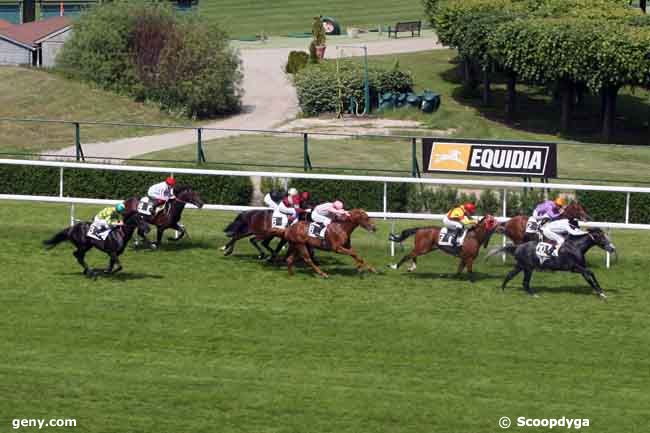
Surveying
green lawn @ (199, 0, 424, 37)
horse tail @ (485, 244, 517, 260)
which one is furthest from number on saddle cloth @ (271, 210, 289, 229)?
green lawn @ (199, 0, 424, 37)

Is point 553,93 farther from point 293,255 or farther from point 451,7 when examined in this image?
point 293,255

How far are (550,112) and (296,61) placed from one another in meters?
9.53

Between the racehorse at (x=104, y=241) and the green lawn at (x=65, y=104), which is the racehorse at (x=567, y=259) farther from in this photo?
the green lawn at (x=65, y=104)

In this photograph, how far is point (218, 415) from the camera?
1308 centimetres

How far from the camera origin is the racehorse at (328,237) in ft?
60.8

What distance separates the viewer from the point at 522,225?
19.3 metres

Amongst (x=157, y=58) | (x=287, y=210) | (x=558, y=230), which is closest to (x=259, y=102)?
(x=157, y=58)

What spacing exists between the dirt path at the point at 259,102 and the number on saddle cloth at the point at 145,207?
40.3 ft

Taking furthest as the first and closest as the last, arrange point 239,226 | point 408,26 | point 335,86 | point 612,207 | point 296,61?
point 408,26 < point 296,61 < point 335,86 < point 612,207 < point 239,226

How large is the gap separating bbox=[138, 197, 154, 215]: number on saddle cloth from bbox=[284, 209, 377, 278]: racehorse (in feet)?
8.39

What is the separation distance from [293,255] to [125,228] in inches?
96.6

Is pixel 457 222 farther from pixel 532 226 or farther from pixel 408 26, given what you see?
pixel 408 26


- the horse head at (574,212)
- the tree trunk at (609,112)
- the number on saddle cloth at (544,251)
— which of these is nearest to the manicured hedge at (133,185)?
the horse head at (574,212)

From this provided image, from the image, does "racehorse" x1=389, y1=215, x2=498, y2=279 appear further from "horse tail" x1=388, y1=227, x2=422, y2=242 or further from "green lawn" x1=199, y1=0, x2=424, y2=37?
"green lawn" x1=199, y1=0, x2=424, y2=37
